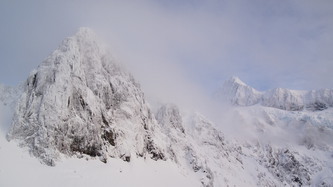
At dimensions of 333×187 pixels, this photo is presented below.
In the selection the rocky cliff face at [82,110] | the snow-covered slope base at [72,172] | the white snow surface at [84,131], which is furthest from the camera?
the rocky cliff face at [82,110]

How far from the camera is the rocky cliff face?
1364 inches

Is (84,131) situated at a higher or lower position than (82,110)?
lower

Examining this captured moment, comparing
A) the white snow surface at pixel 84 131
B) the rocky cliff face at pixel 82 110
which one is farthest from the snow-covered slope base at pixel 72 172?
the rocky cliff face at pixel 82 110

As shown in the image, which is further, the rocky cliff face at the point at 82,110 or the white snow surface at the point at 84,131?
the rocky cliff face at the point at 82,110

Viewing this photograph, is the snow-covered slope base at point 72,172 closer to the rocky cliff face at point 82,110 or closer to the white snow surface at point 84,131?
the white snow surface at point 84,131

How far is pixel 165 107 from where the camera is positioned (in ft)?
307

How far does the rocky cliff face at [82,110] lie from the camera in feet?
114

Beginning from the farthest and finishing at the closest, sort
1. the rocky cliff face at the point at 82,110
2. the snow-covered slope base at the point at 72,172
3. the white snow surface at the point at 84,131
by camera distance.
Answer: the rocky cliff face at the point at 82,110 < the white snow surface at the point at 84,131 < the snow-covered slope base at the point at 72,172

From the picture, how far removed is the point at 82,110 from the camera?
41031 mm

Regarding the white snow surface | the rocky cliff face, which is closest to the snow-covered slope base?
the white snow surface

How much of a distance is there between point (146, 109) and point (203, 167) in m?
26.4

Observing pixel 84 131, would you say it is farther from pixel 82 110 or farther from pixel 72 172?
pixel 72 172

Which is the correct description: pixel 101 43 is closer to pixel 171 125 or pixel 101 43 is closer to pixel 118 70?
pixel 118 70

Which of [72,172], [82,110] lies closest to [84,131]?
[82,110]
